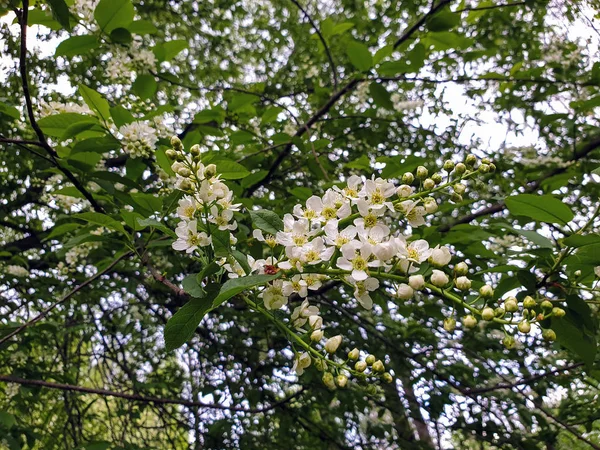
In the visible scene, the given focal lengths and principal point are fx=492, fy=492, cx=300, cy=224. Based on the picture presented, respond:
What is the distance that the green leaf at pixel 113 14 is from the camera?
76.1 inches

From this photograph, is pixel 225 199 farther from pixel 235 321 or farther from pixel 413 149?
pixel 413 149

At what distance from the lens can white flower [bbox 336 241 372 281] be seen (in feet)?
3.77

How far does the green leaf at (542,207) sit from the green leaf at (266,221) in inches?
26.5

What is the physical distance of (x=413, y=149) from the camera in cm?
425

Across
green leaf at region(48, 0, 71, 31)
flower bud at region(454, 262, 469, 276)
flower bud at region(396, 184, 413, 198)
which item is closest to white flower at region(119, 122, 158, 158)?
green leaf at region(48, 0, 71, 31)

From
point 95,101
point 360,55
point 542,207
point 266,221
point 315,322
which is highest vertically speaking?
point 360,55

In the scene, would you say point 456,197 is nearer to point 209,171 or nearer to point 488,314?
point 488,314

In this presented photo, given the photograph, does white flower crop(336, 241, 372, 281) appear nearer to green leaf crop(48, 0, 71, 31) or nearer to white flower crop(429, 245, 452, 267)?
white flower crop(429, 245, 452, 267)

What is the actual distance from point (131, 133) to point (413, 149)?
2.81m

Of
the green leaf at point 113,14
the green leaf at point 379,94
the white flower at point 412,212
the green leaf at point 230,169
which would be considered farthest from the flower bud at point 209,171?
the green leaf at point 379,94

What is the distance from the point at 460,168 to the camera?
1327mm

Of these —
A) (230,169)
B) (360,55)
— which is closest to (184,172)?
(230,169)

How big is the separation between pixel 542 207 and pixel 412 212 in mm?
397

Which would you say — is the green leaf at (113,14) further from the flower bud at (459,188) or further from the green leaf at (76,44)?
the flower bud at (459,188)
